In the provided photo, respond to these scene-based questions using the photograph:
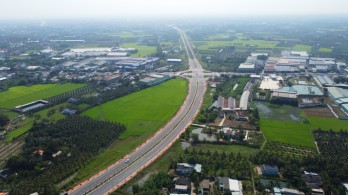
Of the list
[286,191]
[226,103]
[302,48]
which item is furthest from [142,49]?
[286,191]

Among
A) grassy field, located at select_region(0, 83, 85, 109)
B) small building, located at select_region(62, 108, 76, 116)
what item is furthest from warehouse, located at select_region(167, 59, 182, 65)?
small building, located at select_region(62, 108, 76, 116)

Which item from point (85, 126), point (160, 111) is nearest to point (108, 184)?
point (85, 126)

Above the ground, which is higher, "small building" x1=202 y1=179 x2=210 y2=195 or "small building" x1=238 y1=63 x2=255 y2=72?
"small building" x1=238 y1=63 x2=255 y2=72

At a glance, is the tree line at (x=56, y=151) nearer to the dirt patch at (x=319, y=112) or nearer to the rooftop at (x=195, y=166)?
the rooftop at (x=195, y=166)

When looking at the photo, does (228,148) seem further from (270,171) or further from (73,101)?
(73,101)

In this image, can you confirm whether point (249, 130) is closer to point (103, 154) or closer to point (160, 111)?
point (160, 111)

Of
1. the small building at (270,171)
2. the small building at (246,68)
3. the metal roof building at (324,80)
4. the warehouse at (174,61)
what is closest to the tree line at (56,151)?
the small building at (270,171)

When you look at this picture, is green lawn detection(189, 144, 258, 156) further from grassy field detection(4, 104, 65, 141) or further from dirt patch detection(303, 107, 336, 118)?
grassy field detection(4, 104, 65, 141)
